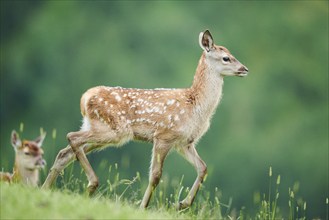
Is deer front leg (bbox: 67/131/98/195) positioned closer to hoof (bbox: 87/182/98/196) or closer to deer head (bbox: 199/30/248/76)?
hoof (bbox: 87/182/98/196)

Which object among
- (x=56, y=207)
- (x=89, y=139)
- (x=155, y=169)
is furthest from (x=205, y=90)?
(x=56, y=207)

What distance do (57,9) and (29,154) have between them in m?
33.4

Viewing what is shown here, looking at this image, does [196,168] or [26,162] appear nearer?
[26,162]

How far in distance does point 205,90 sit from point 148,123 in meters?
0.83

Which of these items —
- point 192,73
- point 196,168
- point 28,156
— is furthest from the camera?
point 192,73

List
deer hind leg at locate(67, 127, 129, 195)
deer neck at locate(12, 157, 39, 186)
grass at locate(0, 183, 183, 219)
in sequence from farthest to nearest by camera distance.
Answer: deer hind leg at locate(67, 127, 129, 195) < deer neck at locate(12, 157, 39, 186) < grass at locate(0, 183, 183, 219)

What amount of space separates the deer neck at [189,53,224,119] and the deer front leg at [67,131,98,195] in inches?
52.2

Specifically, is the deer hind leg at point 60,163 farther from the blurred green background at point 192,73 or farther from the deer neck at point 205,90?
the blurred green background at point 192,73

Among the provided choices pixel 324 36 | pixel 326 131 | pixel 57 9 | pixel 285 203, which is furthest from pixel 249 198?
pixel 57 9

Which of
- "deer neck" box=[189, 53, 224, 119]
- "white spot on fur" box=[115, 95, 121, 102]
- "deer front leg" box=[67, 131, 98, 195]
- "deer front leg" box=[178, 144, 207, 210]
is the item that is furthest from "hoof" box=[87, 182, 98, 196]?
"deer neck" box=[189, 53, 224, 119]

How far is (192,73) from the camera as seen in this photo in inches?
1411

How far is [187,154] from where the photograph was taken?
11492mm

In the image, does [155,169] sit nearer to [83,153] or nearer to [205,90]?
[83,153]

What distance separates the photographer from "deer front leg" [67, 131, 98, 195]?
1062 centimetres
